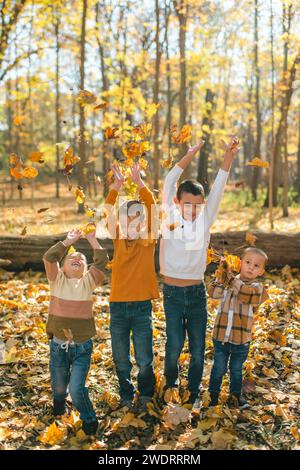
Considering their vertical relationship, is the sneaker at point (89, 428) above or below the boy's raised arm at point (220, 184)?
below

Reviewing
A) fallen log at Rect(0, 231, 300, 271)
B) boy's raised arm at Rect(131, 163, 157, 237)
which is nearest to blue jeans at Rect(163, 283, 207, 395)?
boy's raised arm at Rect(131, 163, 157, 237)

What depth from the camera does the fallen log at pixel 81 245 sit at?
7.63 metres

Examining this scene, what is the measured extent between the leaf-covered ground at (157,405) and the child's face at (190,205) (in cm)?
139

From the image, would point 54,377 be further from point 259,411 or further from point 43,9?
point 43,9

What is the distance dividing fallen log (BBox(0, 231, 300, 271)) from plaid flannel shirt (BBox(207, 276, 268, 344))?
159 inches

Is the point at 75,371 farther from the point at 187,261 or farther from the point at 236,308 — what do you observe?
the point at 236,308

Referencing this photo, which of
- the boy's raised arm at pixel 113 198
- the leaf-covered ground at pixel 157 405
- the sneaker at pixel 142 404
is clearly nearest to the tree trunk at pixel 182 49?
the leaf-covered ground at pixel 157 405

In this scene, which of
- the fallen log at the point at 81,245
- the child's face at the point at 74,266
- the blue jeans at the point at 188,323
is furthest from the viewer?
the fallen log at the point at 81,245

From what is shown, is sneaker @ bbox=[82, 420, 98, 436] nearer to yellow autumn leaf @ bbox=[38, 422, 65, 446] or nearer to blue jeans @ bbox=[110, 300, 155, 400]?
yellow autumn leaf @ bbox=[38, 422, 65, 446]

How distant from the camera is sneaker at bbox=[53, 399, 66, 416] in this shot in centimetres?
345

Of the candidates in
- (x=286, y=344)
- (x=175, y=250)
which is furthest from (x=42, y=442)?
(x=286, y=344)

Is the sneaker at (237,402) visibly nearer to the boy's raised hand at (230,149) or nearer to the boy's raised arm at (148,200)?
the boy's raised arm at (148,200)

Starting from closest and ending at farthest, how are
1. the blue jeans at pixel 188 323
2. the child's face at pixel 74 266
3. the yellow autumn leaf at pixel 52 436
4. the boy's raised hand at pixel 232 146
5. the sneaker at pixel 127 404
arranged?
the yellow autumn leaf at pixel 52 436, the child's face at pixel 74 266, the blue jeans at pixel 188 323, the sneaker at pixel 127 404, the boy's raised hand at pixel 232 146

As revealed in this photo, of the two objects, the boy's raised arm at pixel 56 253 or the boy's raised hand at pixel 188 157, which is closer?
the boy's raised arm at pixel 56 253
